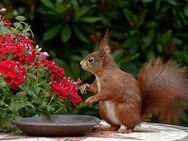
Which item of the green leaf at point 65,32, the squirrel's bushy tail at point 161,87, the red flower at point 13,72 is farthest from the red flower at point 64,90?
the green leaf at point 65,32

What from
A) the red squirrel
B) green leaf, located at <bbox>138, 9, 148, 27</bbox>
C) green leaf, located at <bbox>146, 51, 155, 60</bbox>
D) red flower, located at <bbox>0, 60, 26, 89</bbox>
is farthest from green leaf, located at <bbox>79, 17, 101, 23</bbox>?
red flower, located at <bbox>0, 60, 26, 89</bbox>

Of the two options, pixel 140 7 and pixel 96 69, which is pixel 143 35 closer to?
pixel 140 7

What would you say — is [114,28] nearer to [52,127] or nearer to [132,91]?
[132,91]

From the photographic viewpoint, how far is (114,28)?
21.8 ft

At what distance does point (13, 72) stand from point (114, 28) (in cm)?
261

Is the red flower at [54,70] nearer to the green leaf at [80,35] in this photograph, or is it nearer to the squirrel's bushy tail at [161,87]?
the squirrel's bushy tail at [161,87]

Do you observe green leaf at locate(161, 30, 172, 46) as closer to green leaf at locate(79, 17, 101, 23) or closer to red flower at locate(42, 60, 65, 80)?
green leaf at locate(79, 17, 101, 23)

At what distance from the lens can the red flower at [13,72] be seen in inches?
161

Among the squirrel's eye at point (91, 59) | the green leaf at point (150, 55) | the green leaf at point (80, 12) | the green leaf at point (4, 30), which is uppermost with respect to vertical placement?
the green leaf at point (80, 12)

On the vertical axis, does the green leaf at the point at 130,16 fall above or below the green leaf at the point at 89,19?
above

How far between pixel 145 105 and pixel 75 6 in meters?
1.87

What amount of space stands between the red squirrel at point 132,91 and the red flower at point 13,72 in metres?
0.38

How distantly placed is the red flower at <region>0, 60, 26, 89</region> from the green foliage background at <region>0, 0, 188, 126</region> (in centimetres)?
207

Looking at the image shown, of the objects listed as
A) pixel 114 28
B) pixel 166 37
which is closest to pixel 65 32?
pixel 114 28
